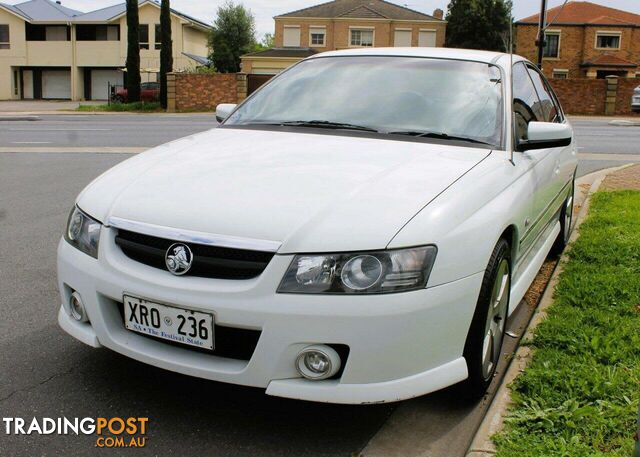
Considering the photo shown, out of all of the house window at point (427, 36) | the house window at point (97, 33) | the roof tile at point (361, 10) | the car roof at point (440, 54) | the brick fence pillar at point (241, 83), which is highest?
the roof tile at point (361, 10)

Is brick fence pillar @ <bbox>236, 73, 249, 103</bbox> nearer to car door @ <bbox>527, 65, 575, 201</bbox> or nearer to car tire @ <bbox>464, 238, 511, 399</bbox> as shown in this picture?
car door @ <bbox>527, 65, 575, 201</bbox>

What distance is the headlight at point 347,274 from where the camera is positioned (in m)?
2.46

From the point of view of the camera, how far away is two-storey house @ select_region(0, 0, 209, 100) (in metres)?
51.5

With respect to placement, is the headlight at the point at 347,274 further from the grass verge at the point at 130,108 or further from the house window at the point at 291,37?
the house window at the point at 291,37

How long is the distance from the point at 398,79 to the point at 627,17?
5980 cm

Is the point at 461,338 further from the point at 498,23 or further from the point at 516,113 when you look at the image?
the point at 498,23

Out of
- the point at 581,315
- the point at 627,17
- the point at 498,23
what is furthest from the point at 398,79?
the point at 627,17

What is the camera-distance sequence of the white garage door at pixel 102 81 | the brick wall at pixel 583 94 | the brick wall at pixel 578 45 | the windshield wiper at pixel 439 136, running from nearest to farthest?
the windshield wiper at pixel 439 136
the brick wall at pixel 583 94
the brick wall at pixel 578 45
the white garage door at pixel 102 81

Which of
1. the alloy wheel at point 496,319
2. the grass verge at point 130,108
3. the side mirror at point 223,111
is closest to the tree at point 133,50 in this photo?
the grass verge at point 130,108

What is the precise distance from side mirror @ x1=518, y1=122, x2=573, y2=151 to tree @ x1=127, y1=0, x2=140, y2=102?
34.6 metres

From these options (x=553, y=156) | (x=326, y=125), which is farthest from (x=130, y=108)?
(x=326, y=125)

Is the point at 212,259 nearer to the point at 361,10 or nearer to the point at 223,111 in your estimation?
the point at 223,111

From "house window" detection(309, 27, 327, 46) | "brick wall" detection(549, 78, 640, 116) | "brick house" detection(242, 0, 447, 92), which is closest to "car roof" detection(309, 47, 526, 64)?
"brick wall" detection(549, 78, 640, 116)

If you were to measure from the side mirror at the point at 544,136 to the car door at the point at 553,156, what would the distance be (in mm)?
579
